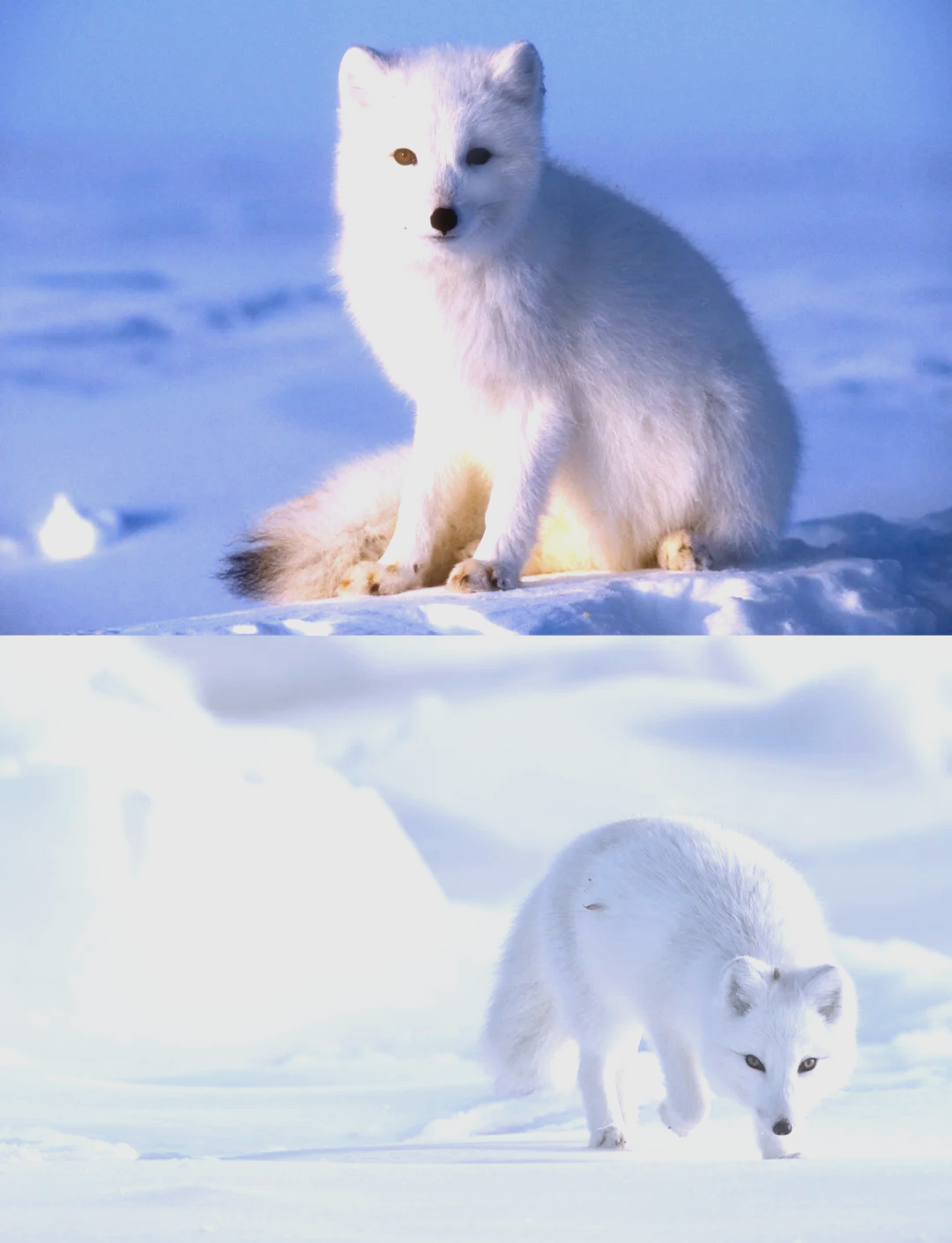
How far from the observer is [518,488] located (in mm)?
2512

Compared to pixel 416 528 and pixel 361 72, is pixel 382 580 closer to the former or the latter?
pixel 416 528

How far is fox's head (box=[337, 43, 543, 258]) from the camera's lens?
7.90ft

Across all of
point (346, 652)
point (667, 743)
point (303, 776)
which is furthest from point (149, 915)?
point (667, 743)

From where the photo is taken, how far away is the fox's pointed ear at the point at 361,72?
2.47 meters

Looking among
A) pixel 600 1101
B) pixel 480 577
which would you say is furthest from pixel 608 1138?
pixel 480 577

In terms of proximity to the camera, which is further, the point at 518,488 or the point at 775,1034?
the point at 518,488

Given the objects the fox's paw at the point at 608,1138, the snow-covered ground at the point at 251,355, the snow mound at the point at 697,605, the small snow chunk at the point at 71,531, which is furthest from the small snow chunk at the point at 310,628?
the fox's paw at the point at 608,1138

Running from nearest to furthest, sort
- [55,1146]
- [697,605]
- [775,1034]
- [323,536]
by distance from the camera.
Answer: [775,1034], [55,1146], [697,605], [323,536]

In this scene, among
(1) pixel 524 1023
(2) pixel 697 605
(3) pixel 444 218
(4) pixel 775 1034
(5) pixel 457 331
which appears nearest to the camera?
(4) pixel 775 1034

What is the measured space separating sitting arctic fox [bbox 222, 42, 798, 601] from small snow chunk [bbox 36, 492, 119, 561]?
1.06 feet

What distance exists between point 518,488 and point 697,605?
0.33 metres

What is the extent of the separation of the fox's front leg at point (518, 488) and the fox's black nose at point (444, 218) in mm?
292

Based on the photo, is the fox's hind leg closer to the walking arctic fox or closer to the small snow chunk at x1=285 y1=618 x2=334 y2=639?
the walking arctic fox

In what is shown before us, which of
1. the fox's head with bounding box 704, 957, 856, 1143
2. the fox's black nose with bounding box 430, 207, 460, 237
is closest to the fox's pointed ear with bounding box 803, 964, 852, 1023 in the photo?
the fox's head with bounding box 704, 957, 856, 1143
